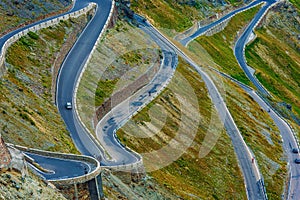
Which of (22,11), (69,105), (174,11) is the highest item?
(22,11)

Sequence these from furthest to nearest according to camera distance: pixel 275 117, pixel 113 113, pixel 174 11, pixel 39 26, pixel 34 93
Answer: pixel 174 11, pixel 275 117, pixel 39 26, pixel 113 113, pixel 34 93

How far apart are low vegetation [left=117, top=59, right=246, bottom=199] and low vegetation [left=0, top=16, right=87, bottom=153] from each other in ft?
29.7

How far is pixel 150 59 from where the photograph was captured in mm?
90188

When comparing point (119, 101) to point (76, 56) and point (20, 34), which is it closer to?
point (76, 56)

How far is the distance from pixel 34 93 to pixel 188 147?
1934 cm

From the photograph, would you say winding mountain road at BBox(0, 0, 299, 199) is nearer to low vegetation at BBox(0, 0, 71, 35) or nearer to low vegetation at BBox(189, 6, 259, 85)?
low vegetation at BBox(0, 0, 71, 35)

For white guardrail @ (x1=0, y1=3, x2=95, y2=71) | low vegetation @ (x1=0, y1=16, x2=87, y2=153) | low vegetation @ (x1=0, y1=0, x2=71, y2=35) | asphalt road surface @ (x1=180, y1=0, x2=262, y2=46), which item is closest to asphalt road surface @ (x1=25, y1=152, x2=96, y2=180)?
low vegetation @ (x1=0, y1=16, x2=87, y2=153)

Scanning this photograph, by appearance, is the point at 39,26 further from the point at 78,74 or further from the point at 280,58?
the point at 280,58

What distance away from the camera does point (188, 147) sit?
71.4 m

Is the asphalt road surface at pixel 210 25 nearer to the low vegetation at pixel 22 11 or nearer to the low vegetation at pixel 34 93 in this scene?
the low vegetation at pixel 22 11

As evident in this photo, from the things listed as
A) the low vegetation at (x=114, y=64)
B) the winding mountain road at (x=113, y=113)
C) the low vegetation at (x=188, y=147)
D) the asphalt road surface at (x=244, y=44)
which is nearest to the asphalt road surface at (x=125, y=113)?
the winding mountain road at (x=113, y=113)

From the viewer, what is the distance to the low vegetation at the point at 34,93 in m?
51.7

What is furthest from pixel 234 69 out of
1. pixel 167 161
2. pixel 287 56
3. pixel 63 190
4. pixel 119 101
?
pixel 63 190

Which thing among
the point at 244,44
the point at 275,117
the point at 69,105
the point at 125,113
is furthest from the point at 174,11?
the point at 69,105
